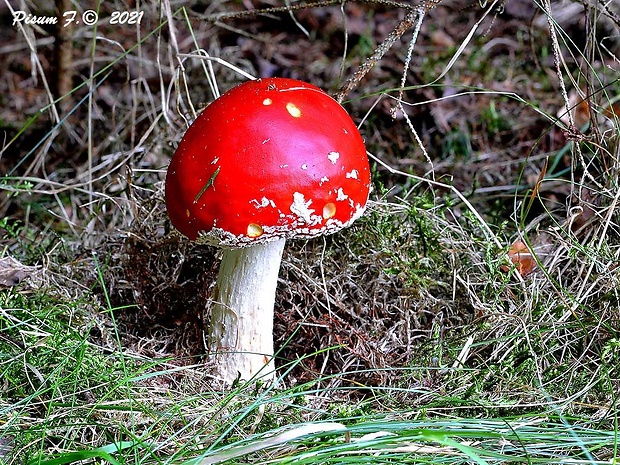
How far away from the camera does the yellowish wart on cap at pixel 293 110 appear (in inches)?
86.7

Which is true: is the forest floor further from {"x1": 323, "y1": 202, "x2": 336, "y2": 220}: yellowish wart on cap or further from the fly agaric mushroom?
{"x1": 323, "y1": 202, "x2": 336, "y2": 220}: yellowish wart on cap

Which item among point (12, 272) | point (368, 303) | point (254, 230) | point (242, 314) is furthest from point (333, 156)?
point (12, 272)

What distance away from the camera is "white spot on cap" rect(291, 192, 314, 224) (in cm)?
212

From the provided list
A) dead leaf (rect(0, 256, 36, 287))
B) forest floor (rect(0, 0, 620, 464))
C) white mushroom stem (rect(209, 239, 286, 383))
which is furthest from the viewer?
dead leaf (rect(0, 256, 36, 287))

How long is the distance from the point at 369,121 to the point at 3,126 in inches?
98.5

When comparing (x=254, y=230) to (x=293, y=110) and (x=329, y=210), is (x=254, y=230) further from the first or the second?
(x=293, y=110)

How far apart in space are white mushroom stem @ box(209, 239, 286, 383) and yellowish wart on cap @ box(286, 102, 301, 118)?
0.56 m

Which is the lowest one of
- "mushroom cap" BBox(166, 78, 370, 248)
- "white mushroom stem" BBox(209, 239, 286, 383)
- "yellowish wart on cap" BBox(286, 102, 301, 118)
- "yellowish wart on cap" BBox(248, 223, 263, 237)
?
"white mushroom stem" BBox(209, 239, 286, 383)

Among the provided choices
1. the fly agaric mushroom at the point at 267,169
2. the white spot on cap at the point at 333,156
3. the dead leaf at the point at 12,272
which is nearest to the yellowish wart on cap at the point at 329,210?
the fly agaric mushroom at the point at 267,169

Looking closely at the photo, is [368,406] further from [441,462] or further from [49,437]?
[49,437]

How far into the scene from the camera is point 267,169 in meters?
2.11

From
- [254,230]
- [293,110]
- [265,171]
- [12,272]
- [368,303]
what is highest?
[293,110]

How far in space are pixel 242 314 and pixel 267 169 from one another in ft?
2.42

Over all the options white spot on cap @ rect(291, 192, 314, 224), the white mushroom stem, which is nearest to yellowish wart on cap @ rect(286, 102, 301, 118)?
white spot on cap @ rect(291, 192, 314, 224)
